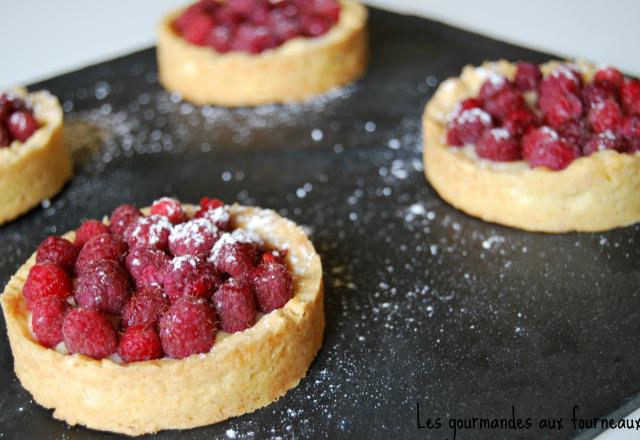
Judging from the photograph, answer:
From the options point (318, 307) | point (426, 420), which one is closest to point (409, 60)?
point (318, 307)

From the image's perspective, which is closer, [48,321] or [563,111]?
[48,321]

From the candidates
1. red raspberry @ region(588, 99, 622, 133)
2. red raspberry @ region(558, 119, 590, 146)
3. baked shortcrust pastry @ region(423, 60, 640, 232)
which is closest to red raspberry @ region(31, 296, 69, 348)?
baked shortcrust pastry @ region(423, 60, 640, 232)

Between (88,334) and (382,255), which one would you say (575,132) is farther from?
(88,334)

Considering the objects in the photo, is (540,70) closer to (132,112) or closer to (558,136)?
(558,136)

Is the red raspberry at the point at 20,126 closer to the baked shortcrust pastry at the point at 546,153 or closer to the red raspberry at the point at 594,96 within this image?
the baked shortcrust pastry at the point at 546,153

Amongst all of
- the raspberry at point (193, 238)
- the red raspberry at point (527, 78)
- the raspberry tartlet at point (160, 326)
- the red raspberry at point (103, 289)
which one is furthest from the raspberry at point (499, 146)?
the red raspberry at point (103, 289)

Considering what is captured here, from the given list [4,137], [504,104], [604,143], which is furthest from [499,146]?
[4,137]
